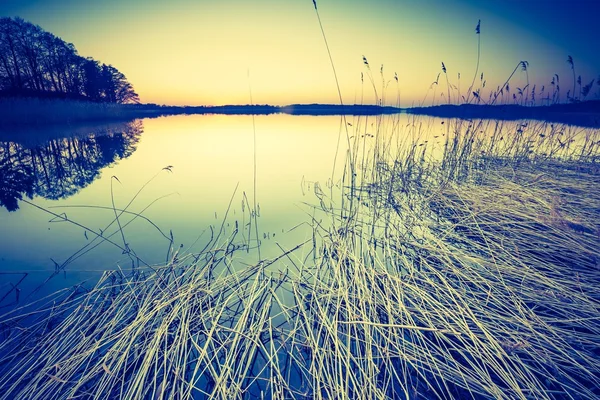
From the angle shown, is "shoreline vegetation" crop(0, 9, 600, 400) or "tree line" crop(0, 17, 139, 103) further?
"tree line" crop(0, 17, 139, 103)

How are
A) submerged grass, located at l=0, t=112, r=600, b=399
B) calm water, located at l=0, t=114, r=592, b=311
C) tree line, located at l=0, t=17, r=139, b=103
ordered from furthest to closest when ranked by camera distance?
tree line, located at l=0, t=17, r=139, b=103, calm water, located at l=0, t=114, r=592, b=311, submerged grass, located at l=0, t=112, r=600, b=399

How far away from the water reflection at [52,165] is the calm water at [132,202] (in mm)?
23

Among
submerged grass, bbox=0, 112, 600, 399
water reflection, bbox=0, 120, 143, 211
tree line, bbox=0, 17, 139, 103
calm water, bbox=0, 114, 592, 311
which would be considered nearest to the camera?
submerged grass, bbox=0, 112, 600, 399

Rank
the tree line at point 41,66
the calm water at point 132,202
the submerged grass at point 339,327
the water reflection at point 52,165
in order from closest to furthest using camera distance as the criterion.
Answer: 1. the submerged grass at point 339,327
2. the calm water at point 132,202
3. the water reflection at point 52,165
4. the tree line at point 41,66

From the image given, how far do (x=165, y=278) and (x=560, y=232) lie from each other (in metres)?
4.06

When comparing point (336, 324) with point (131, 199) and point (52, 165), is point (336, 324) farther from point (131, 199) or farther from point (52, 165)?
point (52, 165)

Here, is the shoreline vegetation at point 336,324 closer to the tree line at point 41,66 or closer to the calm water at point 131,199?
the calm water at point 131,199

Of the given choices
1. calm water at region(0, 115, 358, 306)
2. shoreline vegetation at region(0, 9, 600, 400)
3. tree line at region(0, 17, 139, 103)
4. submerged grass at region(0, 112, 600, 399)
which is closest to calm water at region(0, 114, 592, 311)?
calm water at region(0, 115, 358, 306)

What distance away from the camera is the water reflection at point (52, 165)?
18.4 feet

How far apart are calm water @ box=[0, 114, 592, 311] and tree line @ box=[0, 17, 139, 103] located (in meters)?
18.1

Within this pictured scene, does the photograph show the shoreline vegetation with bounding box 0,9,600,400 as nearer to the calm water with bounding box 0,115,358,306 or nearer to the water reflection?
Result: the calm water with bounding box 0,115,358,306

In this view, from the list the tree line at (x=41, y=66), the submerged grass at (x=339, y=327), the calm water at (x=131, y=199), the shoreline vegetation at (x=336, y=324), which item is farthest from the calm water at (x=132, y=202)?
the tree line at (x=41, y=66)

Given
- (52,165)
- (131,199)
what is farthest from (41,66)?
(131,199)

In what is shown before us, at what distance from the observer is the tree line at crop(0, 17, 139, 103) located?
23250 mm
